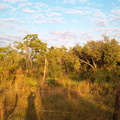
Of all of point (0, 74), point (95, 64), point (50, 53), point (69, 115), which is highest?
point (50, 53)

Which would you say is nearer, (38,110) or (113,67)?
(38,110)

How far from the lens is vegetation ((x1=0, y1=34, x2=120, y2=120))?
4539 millimetres

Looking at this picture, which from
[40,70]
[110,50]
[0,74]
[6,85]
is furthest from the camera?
[40,70]

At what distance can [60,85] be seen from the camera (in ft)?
31.9

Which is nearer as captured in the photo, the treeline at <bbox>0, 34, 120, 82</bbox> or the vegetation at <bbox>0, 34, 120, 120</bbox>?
the vegetation at <bbox>0, 34, 120, 120</bbox>

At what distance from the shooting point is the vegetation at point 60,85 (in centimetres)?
454

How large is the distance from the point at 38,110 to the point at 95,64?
986 cm

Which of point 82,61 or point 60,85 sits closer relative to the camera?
point 60,85

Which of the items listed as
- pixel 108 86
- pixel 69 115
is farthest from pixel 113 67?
pixel 69 115

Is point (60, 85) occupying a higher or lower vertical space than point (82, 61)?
lower

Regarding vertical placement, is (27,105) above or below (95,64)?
below

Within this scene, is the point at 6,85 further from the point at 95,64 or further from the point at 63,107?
the point at 95,64

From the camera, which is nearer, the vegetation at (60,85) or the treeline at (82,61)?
the vegetation at (60,85)

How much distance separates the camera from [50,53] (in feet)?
41.6
